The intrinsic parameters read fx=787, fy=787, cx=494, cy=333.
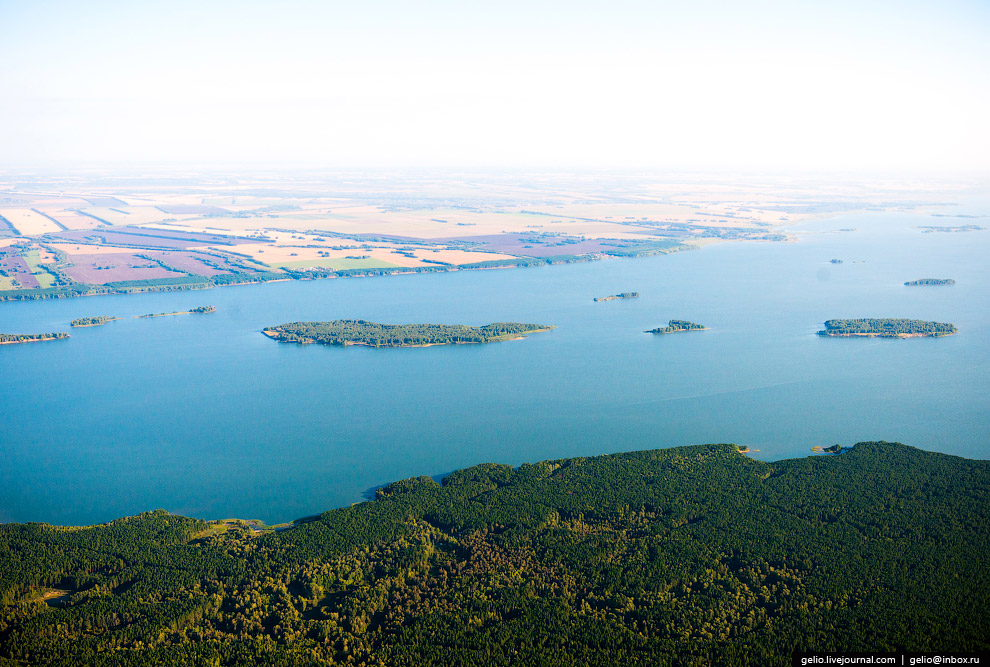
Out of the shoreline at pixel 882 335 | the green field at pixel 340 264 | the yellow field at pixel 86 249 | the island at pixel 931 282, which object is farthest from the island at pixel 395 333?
the yellow field at pixel 86 249

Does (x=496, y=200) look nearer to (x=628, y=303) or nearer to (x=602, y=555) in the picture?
(x=628, y=303)

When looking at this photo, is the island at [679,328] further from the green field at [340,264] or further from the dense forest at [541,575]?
the green field at [340,264]

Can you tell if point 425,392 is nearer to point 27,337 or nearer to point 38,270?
point 27,337

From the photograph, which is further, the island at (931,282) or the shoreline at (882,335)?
the island at (931,282)

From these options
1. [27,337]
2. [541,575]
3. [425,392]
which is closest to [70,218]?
[27,337]

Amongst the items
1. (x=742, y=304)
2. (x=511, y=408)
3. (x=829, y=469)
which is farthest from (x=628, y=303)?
(x=829, y=469)

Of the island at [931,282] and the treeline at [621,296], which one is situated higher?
the island at [931,282]
